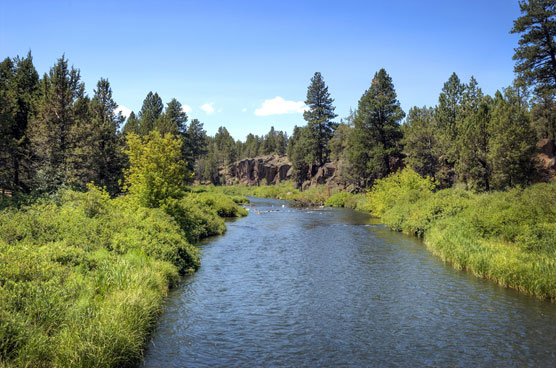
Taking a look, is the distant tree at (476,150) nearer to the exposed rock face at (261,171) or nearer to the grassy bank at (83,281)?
the grassy bank at (83,281)

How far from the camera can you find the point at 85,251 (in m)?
17.2

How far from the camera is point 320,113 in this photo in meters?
103

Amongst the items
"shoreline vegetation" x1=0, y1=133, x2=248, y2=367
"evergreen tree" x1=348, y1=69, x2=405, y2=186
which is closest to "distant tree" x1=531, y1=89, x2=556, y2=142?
"evergreen tree" x1=348, y1=69, x2=405, y2=186

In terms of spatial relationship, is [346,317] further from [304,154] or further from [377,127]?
[304,154]

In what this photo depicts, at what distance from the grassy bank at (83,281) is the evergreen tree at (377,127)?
5688 cm

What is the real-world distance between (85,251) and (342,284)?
12.6 m

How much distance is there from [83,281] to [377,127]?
7026cm

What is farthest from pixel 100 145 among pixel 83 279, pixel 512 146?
pixel 512 146

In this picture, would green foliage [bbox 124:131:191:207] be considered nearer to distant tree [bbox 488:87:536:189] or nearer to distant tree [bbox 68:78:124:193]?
distant tree [bbox 68:78:124:193]

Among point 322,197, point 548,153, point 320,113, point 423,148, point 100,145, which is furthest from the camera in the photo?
point 320,113

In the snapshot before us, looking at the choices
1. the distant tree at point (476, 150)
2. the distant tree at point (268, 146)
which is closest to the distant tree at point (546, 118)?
the distant tree at point (476, 150)

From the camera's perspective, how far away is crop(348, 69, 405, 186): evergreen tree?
74938 millimetres

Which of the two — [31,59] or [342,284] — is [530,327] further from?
[31,59]

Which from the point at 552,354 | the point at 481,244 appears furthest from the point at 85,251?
the point at 481,244
